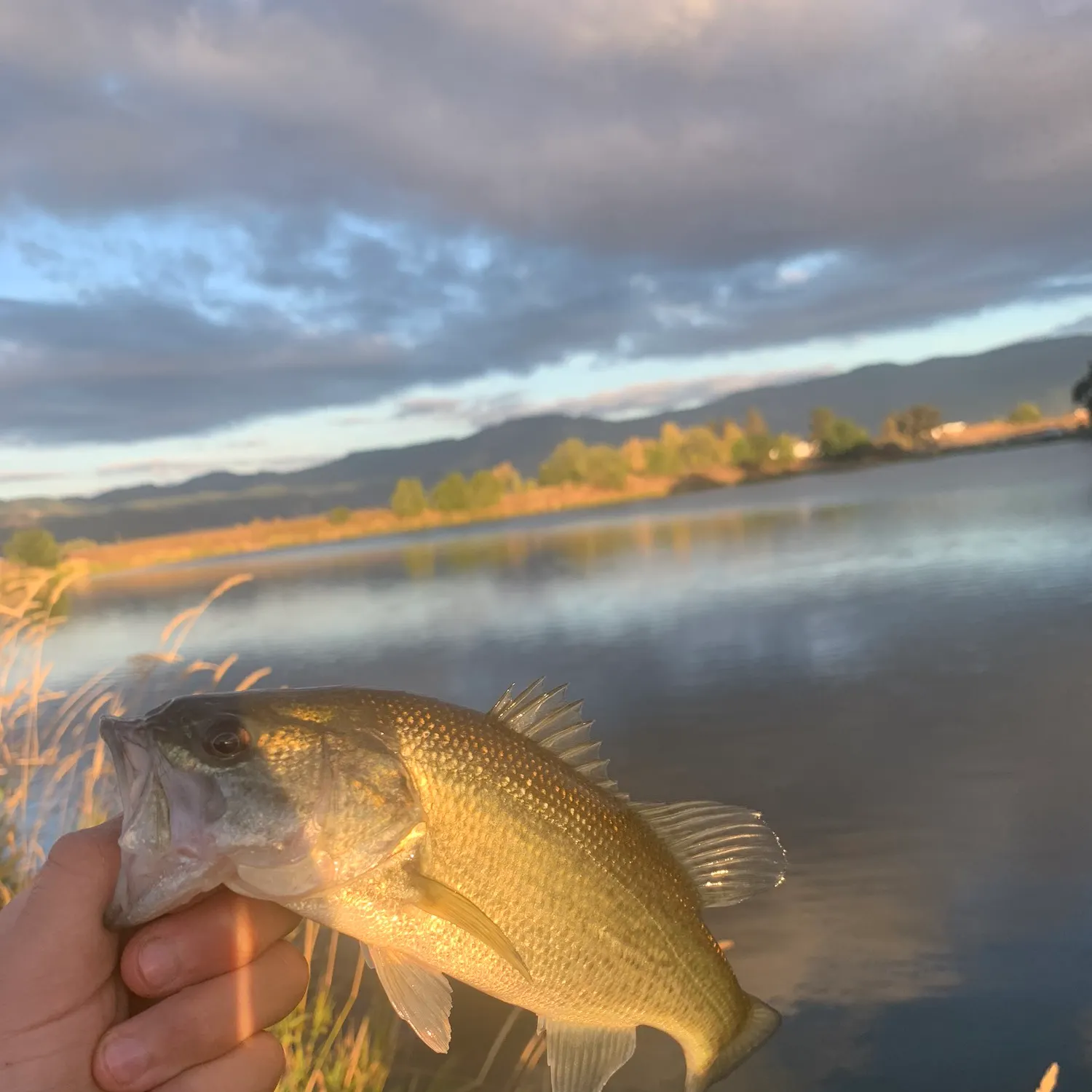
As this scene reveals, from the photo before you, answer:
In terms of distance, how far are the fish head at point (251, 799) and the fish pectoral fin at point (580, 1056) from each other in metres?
0.84

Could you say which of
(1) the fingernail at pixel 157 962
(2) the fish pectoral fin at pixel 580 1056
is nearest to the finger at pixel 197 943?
(1) the fingernail at pixel 157 962

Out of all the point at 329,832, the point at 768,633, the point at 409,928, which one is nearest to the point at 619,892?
the point at 409,928

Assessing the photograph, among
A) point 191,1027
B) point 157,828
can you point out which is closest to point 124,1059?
point 191,1027

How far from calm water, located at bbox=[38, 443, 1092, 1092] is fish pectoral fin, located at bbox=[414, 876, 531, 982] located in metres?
4.19

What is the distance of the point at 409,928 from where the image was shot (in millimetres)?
1969

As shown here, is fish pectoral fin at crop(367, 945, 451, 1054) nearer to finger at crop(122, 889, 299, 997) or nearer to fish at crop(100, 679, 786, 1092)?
fish at crop(100, 679, 786, 1092)

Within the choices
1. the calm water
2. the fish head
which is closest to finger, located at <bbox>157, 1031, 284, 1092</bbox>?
the fish head

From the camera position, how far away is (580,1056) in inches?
90.8

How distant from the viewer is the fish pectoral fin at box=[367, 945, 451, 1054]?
206 centimetres

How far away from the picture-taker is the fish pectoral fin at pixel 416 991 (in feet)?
6.77

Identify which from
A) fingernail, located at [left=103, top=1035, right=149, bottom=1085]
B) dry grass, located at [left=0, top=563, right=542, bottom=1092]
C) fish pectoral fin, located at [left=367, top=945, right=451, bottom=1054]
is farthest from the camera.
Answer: dry grass, located at [left=0, top=563, right=542, bottom=1092]

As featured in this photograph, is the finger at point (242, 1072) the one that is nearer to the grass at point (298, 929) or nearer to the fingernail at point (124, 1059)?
the fingernail at point (124, 1059)

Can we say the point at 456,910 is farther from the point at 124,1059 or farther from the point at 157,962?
the point at 124,1059

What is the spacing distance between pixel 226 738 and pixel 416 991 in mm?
825
